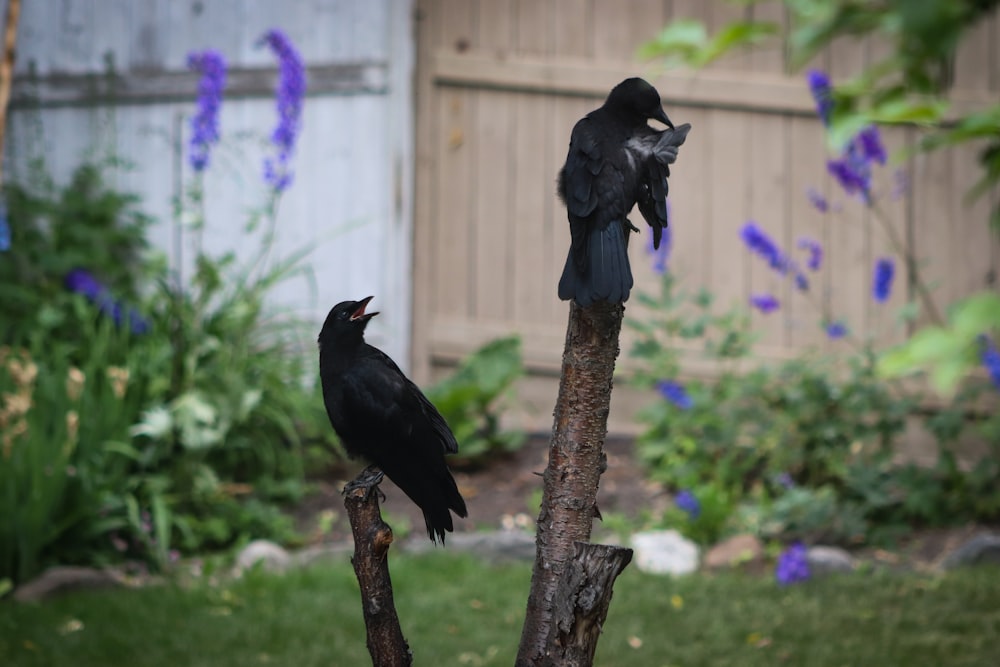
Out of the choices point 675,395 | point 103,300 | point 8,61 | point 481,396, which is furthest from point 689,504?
point 8,61

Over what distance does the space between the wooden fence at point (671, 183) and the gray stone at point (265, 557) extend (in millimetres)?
1613

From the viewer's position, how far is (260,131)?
5934mm

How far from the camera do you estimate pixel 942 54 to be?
89 centimetres

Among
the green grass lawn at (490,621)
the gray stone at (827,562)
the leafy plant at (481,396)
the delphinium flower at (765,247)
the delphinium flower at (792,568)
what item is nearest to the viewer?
the green grass lawn at (490,621)

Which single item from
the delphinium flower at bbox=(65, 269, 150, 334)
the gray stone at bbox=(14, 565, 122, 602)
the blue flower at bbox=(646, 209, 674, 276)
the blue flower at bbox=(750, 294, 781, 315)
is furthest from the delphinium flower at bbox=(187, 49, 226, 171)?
the blue flower at bbox=(750, 294, 781, 315)

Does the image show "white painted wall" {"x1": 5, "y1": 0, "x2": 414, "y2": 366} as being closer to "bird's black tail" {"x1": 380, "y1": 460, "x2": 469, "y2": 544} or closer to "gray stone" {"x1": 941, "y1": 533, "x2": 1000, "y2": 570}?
"gray stone" {"x1": 941, "y1": 533, "x2": 1000, "y2": 570}

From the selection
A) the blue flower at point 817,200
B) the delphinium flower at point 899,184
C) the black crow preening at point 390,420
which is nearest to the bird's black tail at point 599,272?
the black crow preening at point 390,420

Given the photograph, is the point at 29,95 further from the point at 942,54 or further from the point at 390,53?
the point at 942,54

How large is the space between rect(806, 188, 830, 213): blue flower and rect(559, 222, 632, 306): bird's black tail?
12.0 feet

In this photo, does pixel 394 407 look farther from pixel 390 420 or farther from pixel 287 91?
pixel 287 91

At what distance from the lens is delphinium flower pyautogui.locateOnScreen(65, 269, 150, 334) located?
5.25m

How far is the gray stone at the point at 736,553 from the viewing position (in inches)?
177

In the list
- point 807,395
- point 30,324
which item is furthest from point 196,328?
point 807,395

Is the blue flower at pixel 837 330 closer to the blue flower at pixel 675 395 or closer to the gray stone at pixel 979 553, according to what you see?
the blue flower at pixel 675 395
